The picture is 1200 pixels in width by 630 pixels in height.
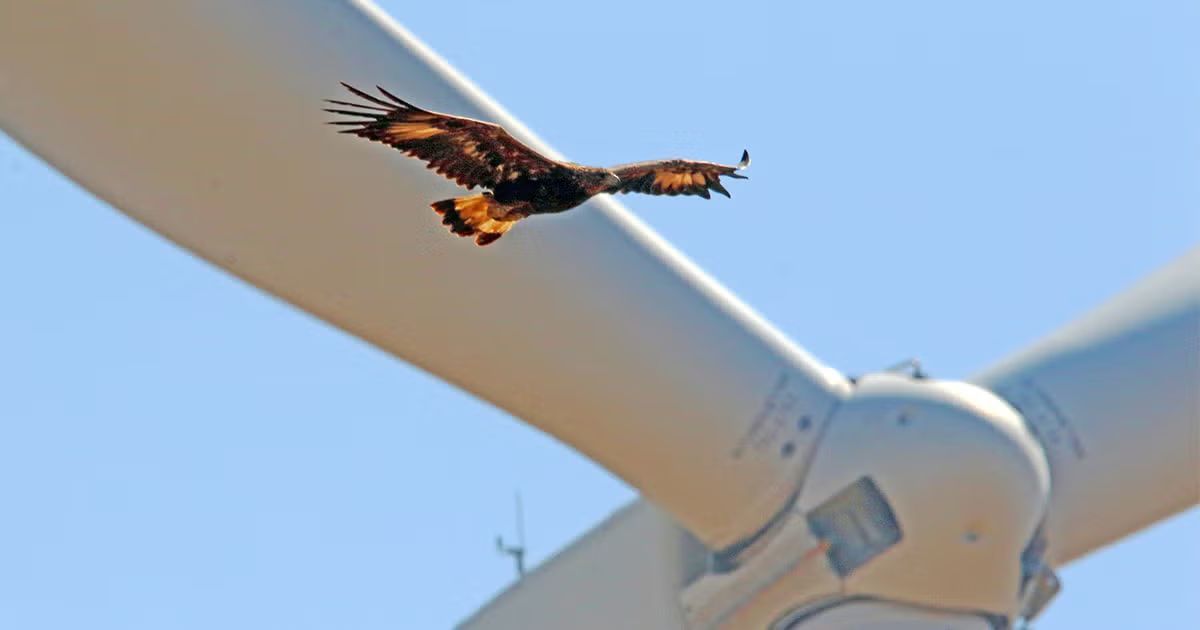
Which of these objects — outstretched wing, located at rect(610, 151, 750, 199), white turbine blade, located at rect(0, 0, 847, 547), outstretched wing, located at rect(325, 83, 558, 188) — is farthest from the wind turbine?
outstretched wing, located at rect(325, 83, 558, 188)

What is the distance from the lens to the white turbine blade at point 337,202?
1153 centimetres

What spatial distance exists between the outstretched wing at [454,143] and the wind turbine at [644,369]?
15.0 feet

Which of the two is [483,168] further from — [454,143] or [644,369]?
[644,369]

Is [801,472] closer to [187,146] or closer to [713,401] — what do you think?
[713,401]

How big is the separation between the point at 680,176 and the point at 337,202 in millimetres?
4193

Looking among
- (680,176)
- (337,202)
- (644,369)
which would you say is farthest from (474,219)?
(644,369)

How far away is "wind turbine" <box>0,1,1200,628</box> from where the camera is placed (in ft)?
38.1

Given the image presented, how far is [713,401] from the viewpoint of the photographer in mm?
13562

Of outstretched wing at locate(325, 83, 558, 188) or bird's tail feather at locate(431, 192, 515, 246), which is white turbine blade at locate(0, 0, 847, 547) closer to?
bird's tail feather at locate(431, 192, 515, 246)

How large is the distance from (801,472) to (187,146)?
386cm

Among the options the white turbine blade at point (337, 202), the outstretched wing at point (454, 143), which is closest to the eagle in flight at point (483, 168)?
the outstretched wing at point (454, 143)

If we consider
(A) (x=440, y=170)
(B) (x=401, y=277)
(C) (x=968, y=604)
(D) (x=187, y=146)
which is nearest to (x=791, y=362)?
(C) (x=968, y=604)

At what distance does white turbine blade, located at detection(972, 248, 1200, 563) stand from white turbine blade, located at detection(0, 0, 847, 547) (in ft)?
7.10

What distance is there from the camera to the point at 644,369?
13148mm
